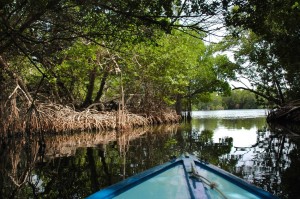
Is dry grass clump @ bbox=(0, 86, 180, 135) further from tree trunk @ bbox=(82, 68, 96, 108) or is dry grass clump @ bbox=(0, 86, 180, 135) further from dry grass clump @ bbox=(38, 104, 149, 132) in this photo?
tree trunk @ bbox=(82, 68, 96, 108)

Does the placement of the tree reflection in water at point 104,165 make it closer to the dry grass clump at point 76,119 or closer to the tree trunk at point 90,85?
the dry grass clump at point 76,119

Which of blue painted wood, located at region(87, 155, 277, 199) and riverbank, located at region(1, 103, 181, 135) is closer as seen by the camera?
blue painted wood, located at region(87, 155, 277, 199)

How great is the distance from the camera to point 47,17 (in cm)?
557

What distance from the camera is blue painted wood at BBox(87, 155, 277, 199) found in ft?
8.78

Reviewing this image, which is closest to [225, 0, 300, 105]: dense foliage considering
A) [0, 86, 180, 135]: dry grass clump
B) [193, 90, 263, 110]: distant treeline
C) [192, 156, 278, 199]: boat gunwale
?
[192, 156, 278, 199]: boat gunwale

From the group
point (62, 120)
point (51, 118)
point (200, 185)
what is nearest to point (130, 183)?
point (200, 185)

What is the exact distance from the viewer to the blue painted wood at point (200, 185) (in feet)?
8.78

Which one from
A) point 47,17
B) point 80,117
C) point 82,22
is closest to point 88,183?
point 82,22

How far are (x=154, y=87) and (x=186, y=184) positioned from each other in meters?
16.4

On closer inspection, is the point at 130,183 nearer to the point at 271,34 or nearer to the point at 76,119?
the point at 271,34

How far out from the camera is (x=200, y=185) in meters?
2.76

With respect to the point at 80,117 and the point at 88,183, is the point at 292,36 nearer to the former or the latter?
the point at 88,183

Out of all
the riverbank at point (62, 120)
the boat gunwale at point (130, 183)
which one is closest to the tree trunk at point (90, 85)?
the riverbank at point (62, 120)

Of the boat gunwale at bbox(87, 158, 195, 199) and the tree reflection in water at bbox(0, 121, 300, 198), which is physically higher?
the boat gunwale at bbox(87, 158, 195, 199)
